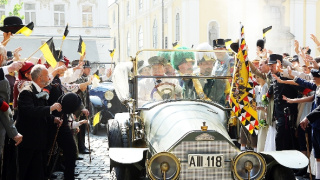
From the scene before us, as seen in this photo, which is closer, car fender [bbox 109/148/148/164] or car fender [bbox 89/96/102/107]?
car fender [bbox 109/148/148/164]

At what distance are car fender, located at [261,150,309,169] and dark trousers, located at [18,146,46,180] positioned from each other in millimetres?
2911

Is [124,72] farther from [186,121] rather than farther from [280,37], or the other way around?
[280,37]

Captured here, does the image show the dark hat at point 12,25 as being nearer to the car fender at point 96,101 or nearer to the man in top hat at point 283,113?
the man in top hat at point 283,113

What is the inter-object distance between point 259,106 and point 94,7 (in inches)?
1207

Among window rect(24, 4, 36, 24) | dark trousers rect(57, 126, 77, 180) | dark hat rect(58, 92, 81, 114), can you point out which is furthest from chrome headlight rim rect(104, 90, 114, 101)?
A: window rect(24, 4, 36, 24)

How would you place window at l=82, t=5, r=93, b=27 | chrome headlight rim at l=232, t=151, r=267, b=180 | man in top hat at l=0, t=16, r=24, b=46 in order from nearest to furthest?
chrome headlight rim at l=232, t=151, r=267, b=180
man in top hat at l=0, t=16, r=24, b=46
window at l=82, t=5, r=93, b=27

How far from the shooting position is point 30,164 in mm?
6559

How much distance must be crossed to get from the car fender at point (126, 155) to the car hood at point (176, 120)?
0.88 ft

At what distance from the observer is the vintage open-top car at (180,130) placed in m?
5.19

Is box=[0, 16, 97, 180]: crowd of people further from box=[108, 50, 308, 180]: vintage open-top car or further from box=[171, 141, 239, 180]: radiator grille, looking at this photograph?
box=[171, 141, 239, 180]: radiator grille

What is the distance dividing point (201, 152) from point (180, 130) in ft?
1.29

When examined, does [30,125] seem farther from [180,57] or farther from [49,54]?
[180,57]

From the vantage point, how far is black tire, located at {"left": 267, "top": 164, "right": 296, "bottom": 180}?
5.39 meters

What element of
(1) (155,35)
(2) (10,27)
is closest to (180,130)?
(2) (10,27)
